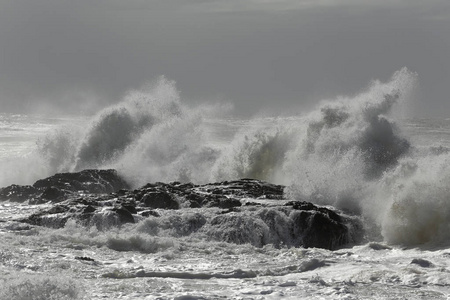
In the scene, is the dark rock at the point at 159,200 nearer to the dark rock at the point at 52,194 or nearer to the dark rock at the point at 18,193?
the dark rock at the point at 52,194

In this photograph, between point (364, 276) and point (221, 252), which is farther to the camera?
point (221, 252)

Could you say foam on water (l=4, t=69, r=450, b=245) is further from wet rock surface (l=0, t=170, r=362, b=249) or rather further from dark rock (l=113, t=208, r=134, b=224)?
dark rock (l=113, t=208, r=134, b=224)

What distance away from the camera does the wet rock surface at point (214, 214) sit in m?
18.7

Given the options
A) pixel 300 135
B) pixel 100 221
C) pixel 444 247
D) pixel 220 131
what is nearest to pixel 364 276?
pixel 444 247

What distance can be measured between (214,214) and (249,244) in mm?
2216

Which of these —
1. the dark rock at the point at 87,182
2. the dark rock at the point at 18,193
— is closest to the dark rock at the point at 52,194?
the dark rock at the point at 18,193

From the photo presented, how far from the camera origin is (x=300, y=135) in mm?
30281

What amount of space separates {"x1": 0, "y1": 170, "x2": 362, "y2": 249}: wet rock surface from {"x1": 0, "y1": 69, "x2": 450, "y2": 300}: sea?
43 cm

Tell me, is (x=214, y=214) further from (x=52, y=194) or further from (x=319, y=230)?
(x=52, y=194)

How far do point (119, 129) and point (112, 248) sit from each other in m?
17.5

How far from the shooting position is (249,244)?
1777 centimetres

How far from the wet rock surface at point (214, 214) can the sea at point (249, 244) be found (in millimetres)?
430

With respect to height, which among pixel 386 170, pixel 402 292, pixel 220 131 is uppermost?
pixel 220 131

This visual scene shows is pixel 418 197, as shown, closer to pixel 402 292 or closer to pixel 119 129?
pixel 402 292
